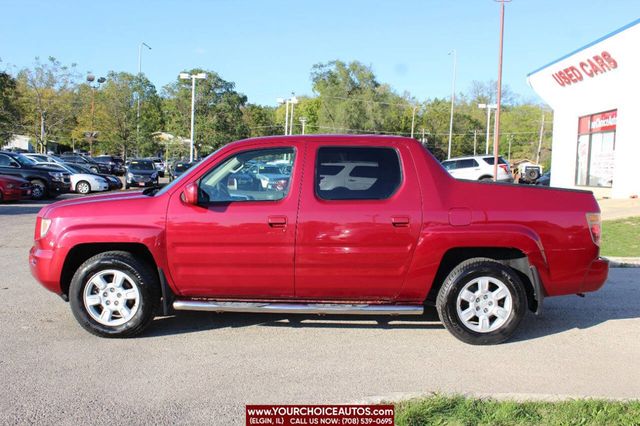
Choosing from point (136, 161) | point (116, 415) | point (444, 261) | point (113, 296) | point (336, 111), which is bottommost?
point (116, 415)

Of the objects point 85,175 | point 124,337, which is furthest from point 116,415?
point 85,175

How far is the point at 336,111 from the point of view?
238 ft

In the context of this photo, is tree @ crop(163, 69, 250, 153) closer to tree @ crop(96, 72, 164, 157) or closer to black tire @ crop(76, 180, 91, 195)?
tree @ crop(96, 72, 164, 157)

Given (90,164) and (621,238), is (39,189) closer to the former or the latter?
(621,238)

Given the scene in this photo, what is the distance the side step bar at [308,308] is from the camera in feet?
16.0

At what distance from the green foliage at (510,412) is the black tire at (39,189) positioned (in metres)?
19.4

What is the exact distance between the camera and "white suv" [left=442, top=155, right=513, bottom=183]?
1053 inches

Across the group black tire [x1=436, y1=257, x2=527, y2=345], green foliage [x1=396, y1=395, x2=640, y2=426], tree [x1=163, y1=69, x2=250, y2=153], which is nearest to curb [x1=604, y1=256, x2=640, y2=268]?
black tire [x1=436, y1=257, x2=527, y2=345]

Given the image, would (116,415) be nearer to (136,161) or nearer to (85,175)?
(85,175)

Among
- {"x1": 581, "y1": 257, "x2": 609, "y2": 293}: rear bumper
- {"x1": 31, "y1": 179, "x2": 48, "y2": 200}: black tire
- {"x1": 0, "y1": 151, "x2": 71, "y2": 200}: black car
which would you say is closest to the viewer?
{"x1": 581, "y1": 257, "x2": 609, "y2": 293}: rear bumper

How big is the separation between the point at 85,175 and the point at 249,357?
22061mm

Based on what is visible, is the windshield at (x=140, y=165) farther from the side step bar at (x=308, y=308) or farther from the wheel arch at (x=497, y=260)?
the wheel arch at (x=497, y=260)

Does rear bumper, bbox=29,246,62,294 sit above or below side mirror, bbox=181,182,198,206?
below

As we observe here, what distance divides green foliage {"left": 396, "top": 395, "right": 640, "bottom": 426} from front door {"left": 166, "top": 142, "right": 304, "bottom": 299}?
5.87ft
